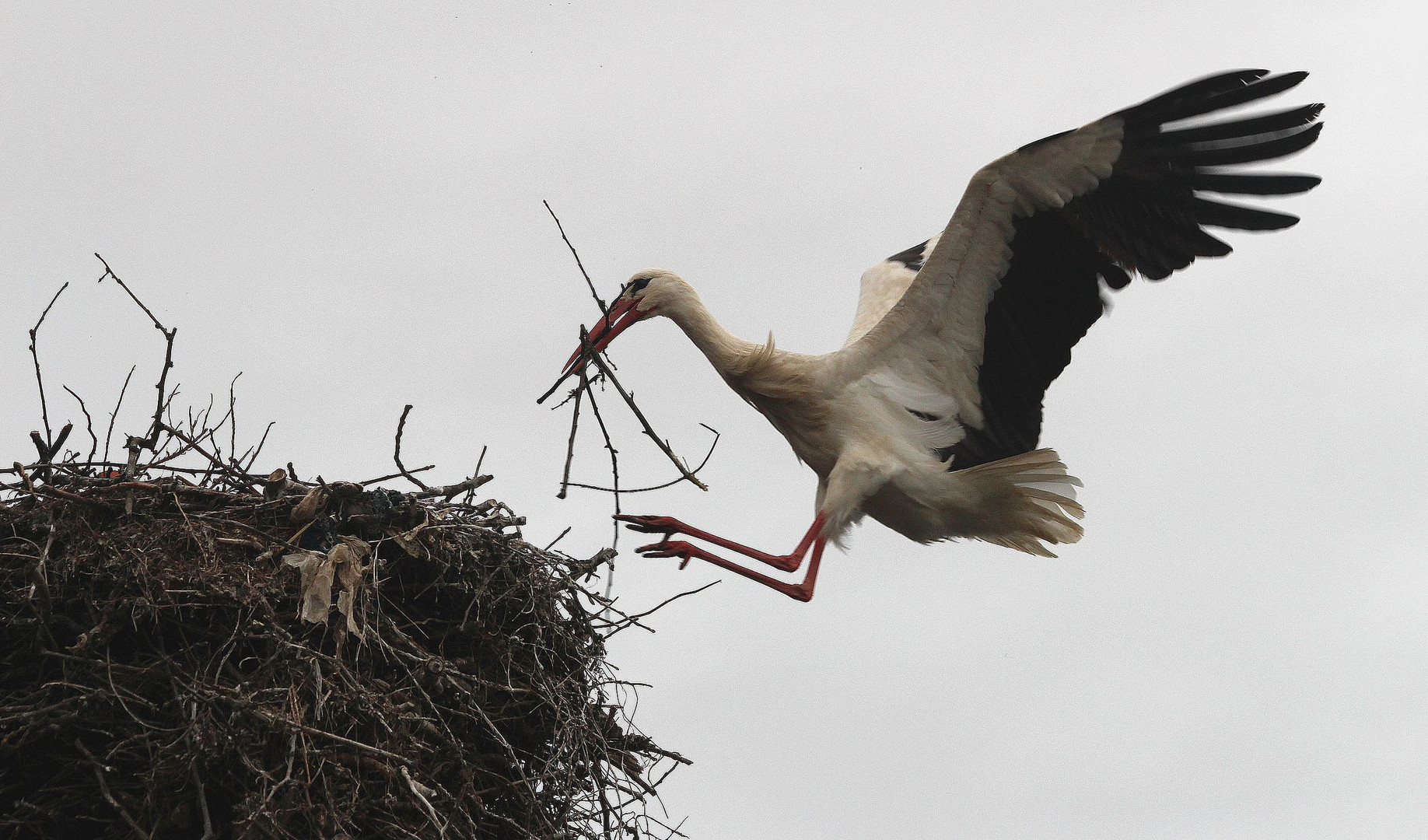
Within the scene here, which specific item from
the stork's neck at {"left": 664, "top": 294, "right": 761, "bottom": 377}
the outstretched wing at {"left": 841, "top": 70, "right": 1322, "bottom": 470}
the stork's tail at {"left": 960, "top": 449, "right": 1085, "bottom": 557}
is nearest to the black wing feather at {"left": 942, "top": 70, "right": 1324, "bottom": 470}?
the outstretched wing at {"left": 841, "top": 70, "right": 1322, "bottom": 470}

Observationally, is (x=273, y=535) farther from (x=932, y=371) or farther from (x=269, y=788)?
(x=932, y=371)

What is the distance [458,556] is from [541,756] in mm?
598

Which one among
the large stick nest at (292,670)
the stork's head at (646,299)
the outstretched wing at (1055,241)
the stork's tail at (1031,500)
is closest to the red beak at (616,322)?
the stork's head at (646,299)

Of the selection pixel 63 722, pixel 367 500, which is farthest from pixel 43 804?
pixel 367 500

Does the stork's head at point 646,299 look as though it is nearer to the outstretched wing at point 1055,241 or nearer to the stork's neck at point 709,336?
the stork's neck at point 709,336

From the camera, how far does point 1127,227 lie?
4730 mm

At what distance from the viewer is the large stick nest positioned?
3477mm

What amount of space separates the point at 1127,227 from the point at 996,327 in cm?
53

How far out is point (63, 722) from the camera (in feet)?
11.4

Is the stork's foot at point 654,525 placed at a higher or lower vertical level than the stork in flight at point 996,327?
lower

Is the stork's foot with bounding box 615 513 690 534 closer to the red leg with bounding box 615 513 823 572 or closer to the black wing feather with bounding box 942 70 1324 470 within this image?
the red leg with bounding box 615 513 823 572

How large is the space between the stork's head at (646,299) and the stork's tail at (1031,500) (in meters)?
1.17

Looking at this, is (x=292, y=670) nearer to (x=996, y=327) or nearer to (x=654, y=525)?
(x=654, y=525)

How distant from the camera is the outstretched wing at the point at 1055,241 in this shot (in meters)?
4.53
